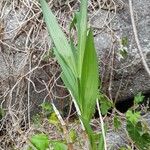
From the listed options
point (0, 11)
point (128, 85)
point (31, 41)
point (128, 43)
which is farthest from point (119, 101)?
point (0, 11)

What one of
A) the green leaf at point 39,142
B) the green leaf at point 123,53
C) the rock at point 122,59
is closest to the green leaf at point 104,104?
the rock at point 122,59

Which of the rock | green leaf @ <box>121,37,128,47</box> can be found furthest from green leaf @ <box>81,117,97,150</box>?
green leaf @ <box>121,37,128,47</box>

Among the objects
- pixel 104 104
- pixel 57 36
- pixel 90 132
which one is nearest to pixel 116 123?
pixel 104 104

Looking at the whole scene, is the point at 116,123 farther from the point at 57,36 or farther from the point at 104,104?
the point at 57,36

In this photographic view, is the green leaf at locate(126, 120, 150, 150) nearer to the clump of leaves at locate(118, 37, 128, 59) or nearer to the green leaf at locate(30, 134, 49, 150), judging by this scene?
the green leaf at locate(30, 134, 49, 150)

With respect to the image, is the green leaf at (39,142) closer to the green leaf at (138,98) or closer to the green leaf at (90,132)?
the green leaf at (90,132)

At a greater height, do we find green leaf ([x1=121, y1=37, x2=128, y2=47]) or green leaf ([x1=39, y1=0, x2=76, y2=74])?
green leaf ([x1=39, y1=0, x2=76, y2=74])

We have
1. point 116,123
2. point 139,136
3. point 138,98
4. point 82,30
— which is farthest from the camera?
point 138,98
